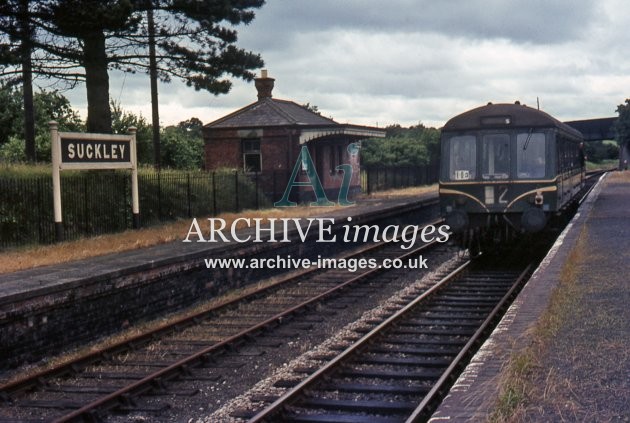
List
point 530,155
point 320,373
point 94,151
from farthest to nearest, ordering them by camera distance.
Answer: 1. point 94,151
2. point 530,155
3. point 320,373

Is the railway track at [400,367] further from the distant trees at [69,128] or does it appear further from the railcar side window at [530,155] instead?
the distant trees at [69,128]

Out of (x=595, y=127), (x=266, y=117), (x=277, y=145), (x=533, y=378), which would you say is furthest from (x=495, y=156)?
(x=595, y=127)

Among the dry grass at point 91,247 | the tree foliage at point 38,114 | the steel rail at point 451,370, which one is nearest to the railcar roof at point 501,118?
the steel rail at point 451,370

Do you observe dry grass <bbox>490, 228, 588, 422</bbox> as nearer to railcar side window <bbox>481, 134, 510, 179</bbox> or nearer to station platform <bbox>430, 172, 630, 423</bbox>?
station platform <bbox>430, 172, 630, 423</bbox>

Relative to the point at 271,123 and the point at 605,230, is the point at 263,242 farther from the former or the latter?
the point at 271,123

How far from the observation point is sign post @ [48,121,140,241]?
45.4ft

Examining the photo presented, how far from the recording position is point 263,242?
51.4 ft

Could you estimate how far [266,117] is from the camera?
101ft

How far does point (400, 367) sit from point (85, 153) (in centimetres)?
835

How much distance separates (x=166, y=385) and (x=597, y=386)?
14.2 feet

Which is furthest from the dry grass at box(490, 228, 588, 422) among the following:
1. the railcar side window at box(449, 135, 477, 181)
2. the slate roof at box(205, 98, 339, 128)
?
the slate roof at box(205, 98, 339, 128)

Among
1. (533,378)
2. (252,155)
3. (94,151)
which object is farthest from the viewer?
(252,155)

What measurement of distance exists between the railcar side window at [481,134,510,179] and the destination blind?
23.3ft

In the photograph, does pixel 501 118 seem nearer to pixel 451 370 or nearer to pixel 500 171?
pixel 500 171
